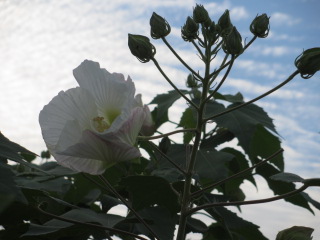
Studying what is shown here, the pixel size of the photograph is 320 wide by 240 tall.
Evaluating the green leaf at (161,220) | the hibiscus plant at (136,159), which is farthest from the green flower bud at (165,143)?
the green leaf at (161,220)

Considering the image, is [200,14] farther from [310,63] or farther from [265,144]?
[265,144]

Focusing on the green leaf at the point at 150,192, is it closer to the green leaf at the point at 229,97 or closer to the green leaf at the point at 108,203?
the green leaf at the point at 108,203

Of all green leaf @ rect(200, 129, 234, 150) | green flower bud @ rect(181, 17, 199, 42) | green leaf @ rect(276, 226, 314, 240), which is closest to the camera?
green leaf @ rect(276, 226, 314, 240)

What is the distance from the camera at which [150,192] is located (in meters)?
1.07

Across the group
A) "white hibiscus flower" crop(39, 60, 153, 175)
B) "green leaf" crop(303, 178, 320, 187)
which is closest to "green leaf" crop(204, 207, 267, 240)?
"green leaf" crop(303, 178, 320, 187)

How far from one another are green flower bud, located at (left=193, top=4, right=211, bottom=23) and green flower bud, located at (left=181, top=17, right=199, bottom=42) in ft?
0.05

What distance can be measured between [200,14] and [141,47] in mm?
220

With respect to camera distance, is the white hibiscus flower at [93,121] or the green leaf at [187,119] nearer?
the white hibiscus flower at [93,121]

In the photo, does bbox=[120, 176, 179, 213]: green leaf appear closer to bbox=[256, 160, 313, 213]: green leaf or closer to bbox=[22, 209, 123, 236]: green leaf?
bbox=[22, 209, 123, 236]: green leaf

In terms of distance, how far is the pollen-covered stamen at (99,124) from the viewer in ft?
2.91

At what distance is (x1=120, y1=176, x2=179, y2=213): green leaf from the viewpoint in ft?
3.39

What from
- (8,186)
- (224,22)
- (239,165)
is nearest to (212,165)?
(239,165)

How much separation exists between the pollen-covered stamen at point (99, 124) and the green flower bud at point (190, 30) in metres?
0.37

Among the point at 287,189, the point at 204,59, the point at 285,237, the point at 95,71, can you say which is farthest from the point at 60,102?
the point at 287,189
